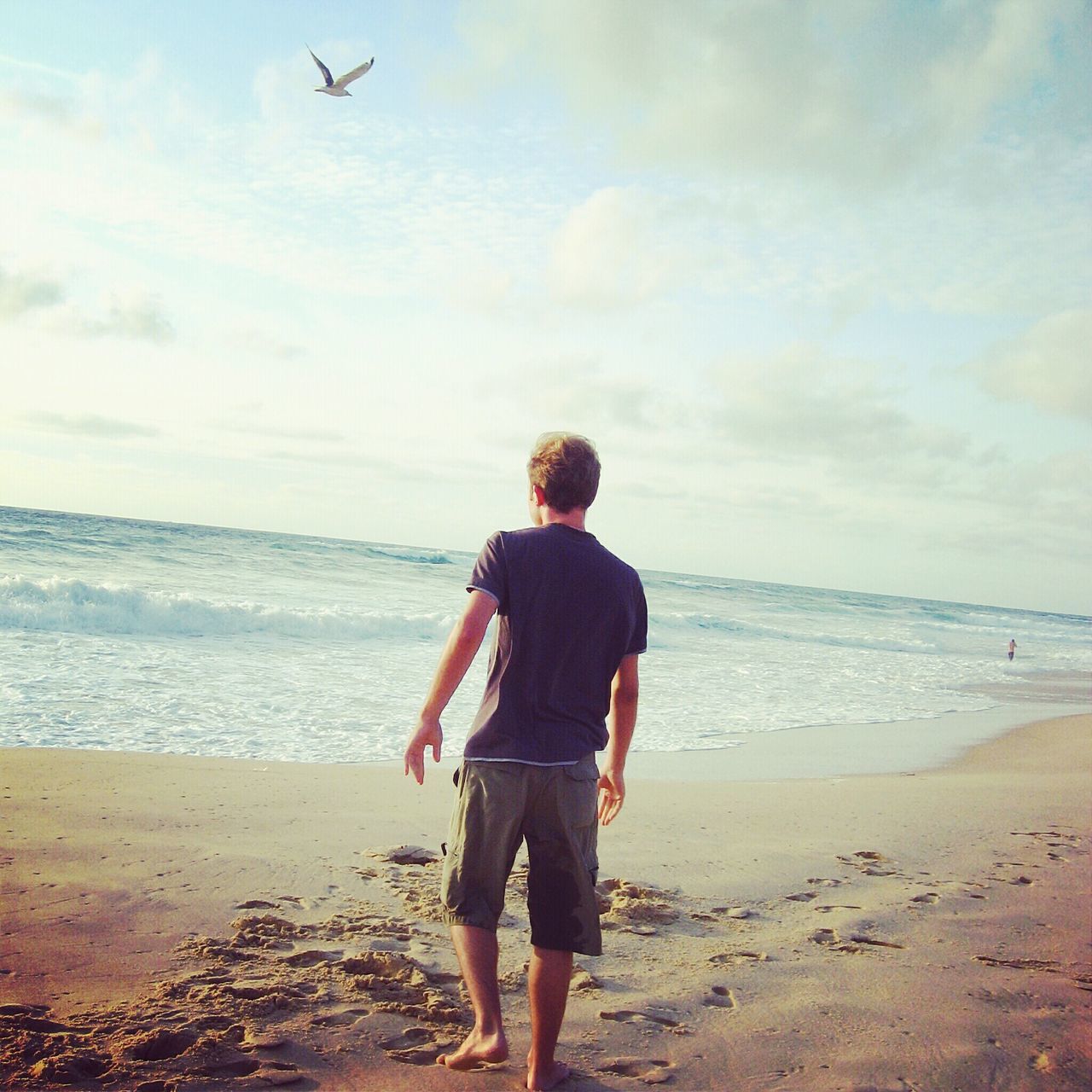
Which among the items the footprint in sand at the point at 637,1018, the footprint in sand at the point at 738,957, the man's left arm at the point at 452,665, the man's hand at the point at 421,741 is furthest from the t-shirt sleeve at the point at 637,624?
the footprint in sand at the point at 738,957

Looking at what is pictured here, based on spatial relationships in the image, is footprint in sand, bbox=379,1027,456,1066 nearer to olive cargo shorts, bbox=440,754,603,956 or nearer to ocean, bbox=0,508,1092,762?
olive cargo shorts, bbox=440,754,603,956

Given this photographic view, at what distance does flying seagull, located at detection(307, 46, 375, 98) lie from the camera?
276 inches

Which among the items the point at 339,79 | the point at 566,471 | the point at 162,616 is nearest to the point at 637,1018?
the point at 566,471

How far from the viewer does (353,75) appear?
7160 mm

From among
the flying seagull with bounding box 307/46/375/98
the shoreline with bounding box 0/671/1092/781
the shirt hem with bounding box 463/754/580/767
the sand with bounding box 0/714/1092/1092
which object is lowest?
the shoreline with bounding box 0/671/1092/781

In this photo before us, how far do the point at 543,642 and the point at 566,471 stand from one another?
21.2 inches

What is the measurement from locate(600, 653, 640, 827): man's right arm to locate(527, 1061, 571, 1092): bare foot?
2.36 ft

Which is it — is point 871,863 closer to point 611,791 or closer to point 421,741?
point 611,791

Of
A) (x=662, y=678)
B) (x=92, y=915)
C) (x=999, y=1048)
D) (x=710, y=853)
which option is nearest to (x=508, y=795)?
(x=999, y=1048)

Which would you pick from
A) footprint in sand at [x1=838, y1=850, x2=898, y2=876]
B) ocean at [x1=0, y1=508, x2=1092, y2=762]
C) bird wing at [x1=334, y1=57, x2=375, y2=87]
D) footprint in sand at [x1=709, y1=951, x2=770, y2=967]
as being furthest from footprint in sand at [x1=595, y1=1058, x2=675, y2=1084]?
bird wing at [x1=334, y1=57, x2=375, y2=87]

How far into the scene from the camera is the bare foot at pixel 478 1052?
2551 millimetres

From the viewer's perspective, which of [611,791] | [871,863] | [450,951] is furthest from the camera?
[871,863]

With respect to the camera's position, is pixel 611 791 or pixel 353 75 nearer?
pixel 611 791

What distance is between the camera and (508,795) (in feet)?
8.39
